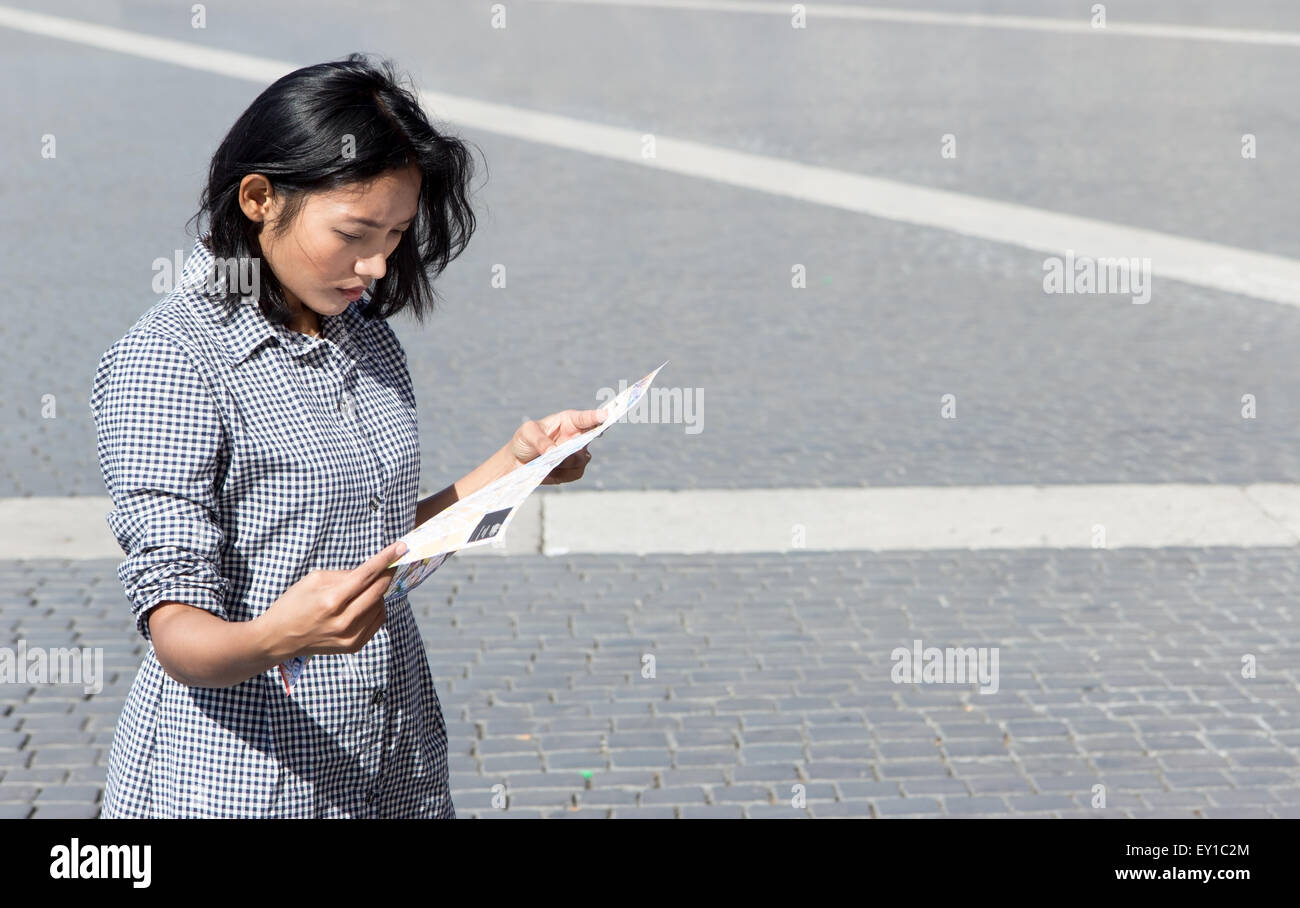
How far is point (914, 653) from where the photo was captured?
5.21 meters

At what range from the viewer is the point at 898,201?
38.8ft

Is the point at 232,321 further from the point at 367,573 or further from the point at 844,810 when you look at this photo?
the point at 844,810

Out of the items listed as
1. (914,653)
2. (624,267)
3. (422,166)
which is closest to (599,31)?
(624,267)

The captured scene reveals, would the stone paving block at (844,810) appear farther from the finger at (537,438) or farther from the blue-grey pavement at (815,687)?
the finger at (537,438)

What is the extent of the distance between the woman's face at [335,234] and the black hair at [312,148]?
0.01m

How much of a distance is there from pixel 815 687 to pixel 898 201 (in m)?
7.47

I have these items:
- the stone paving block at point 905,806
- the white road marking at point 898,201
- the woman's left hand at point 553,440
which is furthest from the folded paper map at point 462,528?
the white road marking at point 898,201

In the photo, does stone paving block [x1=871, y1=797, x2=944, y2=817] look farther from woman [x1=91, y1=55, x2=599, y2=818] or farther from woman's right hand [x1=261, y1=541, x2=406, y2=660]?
woman's right hand [x1=261, y1=541, x2=406, y2=660]

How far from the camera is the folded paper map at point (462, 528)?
1.92m

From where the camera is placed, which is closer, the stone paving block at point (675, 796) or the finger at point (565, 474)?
the finger at point (565, 474)

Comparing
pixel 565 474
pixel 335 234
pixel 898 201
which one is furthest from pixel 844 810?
pixel 898 201

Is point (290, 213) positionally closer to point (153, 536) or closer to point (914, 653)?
point (153, 536)

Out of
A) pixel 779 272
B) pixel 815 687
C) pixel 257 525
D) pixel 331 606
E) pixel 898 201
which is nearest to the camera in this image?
pixel 331 606

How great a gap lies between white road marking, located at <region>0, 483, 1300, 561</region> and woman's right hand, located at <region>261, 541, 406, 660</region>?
4118 millimetres
